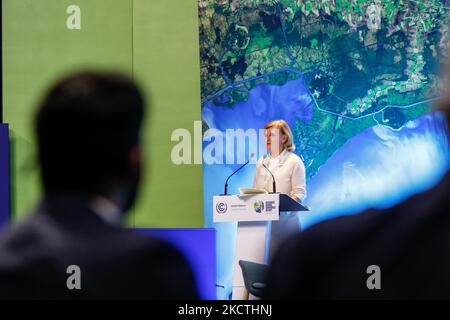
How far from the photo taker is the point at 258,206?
5.20 meters

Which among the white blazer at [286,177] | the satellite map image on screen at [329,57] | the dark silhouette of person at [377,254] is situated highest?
the satellite map image on screen at [329,57]

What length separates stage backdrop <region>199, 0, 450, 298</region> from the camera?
7066 millimetres

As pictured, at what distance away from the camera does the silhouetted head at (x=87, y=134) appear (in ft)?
3.06

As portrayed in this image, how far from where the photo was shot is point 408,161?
7195 mm

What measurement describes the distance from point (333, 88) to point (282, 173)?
1.79 meters

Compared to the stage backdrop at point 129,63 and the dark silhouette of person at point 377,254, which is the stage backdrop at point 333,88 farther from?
the dark silhouette of person at point 377,254

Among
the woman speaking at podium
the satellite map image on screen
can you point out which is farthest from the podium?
the satellite map image on screen

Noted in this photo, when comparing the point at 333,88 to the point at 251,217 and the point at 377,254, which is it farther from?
the point at 377,254

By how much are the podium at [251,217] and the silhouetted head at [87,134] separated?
424 cm

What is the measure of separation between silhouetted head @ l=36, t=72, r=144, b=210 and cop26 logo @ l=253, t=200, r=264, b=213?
14.0 feet

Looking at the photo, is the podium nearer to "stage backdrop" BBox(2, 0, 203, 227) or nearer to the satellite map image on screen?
"stage backdrop" BBox(2, 0, 203, 227)

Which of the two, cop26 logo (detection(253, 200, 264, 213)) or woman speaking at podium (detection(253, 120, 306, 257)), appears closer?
cop26 logo (detection(253, 200, 264, 213))

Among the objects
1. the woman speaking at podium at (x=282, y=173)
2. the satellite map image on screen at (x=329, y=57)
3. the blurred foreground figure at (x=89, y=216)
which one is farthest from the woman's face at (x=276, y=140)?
the blurred foreground figure at (x=89, y=216)
